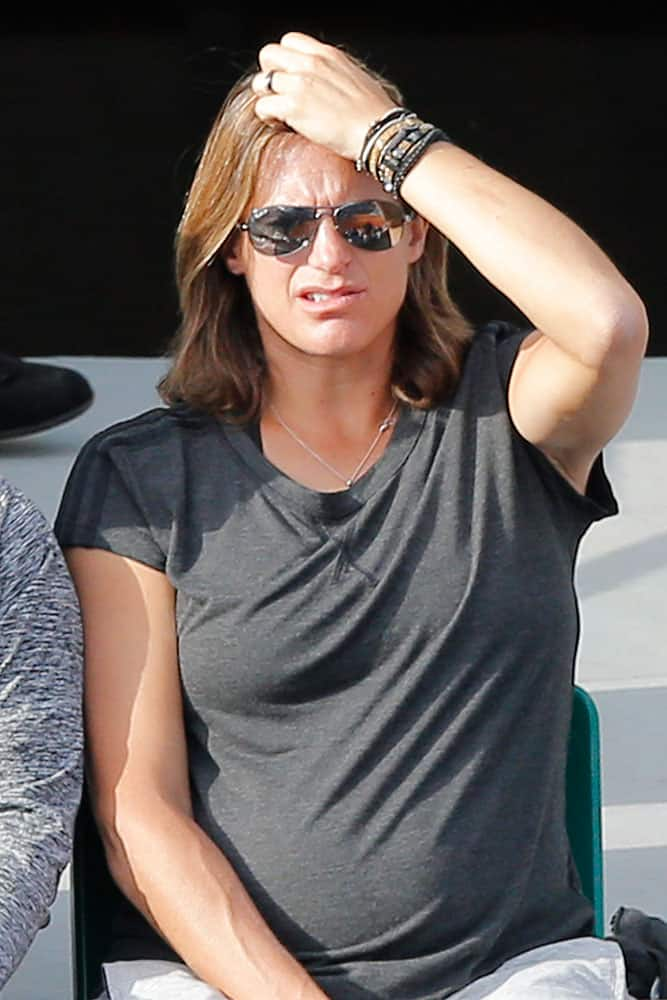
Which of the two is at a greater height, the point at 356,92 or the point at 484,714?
the point at 356,92

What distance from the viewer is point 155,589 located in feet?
7.55

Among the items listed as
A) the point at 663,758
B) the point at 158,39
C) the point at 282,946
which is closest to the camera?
the point at 282,946

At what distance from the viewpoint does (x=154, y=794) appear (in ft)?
7.31

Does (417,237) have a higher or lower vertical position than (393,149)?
lower

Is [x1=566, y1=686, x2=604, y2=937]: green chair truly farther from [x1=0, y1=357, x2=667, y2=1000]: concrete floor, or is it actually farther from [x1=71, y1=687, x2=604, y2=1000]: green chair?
[x1=0, y1=357, x2=667, y2=1000]: concrete floor

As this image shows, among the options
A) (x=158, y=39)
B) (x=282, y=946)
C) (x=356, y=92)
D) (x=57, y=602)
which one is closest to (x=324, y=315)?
(x=356, y=92)

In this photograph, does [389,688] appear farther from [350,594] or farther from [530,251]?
[530,251]

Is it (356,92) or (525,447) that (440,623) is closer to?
(525,447)

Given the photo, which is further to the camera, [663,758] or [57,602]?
[663,758]

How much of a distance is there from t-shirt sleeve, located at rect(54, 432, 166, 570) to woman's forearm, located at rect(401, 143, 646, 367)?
0.45 metres

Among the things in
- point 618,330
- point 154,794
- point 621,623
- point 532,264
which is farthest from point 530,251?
point 621,623

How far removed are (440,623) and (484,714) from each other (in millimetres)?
108

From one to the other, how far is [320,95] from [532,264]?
32 centimetres

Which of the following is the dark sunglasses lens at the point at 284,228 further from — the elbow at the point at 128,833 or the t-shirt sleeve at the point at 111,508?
the elbow at the point at 128,833
